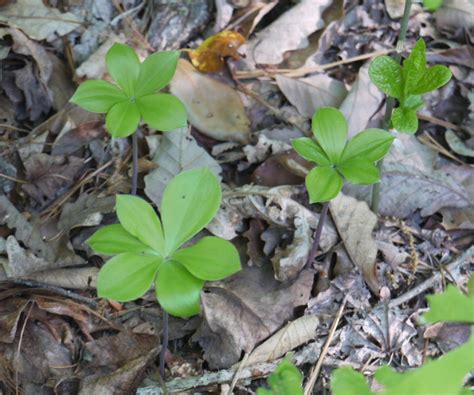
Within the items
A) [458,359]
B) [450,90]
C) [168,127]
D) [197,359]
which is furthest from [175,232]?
[450,90]

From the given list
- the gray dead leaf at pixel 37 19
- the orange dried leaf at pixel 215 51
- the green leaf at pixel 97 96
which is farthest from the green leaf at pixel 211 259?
the gray dead leaf at pixel 37 19

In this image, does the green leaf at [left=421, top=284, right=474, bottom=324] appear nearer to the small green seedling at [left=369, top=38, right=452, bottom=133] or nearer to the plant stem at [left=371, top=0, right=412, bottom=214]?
the small green seedling at [left=369, top=38, right=452, bottom=133]

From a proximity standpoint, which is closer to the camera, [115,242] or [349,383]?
[349,383]

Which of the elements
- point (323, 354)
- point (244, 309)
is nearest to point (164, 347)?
point (244, 309)

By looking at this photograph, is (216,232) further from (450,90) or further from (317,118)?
(450,90)

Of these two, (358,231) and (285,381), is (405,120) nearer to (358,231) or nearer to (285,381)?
(358,231)

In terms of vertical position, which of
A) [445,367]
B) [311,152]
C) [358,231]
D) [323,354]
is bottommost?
[323,354]

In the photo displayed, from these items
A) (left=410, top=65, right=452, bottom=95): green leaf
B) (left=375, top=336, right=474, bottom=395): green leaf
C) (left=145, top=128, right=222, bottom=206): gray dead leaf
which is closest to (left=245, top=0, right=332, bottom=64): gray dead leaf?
(left=145, top=128, right=222, bottom=206): gray dead leaf
